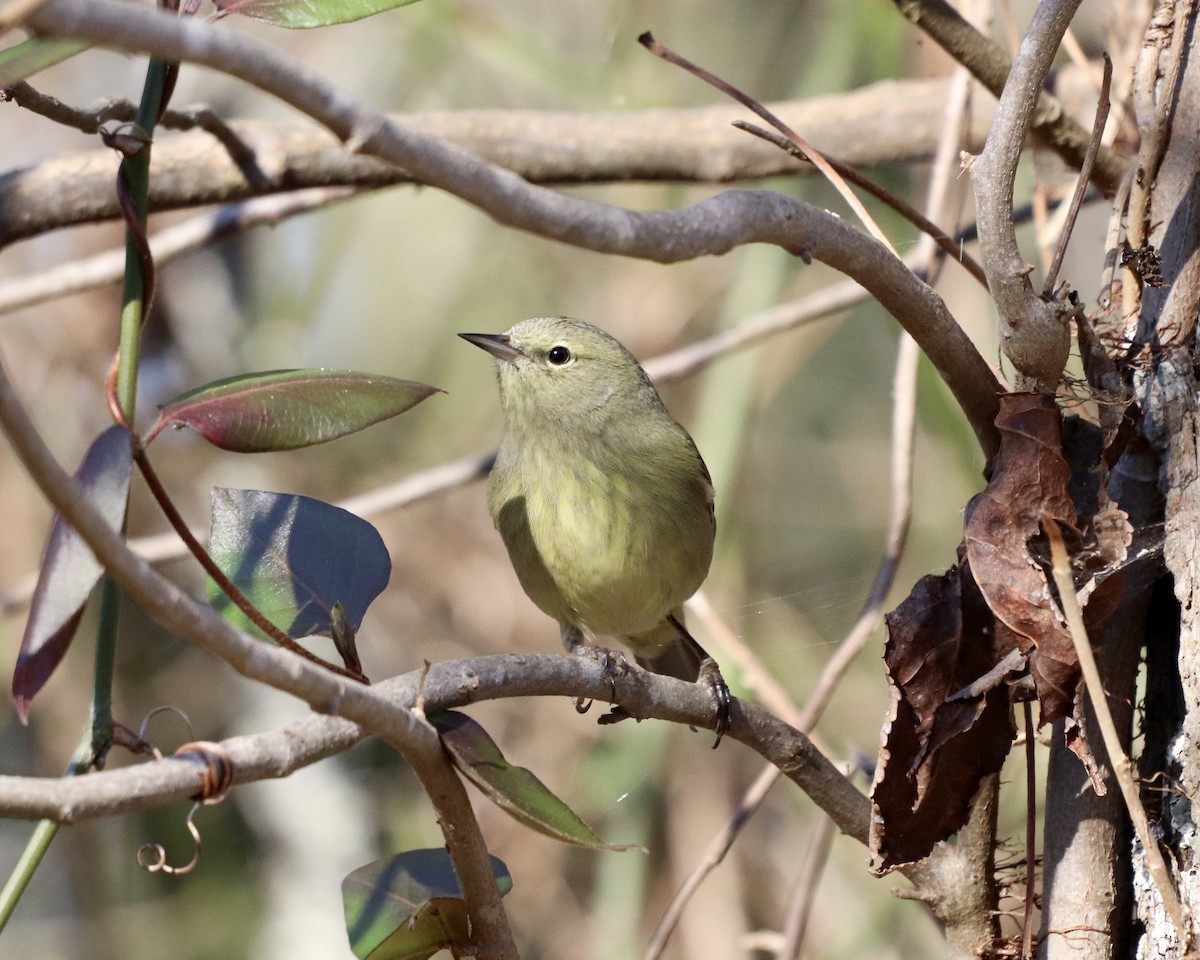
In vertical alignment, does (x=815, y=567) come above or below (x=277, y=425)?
above

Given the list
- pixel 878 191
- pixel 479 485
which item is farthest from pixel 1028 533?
pixel 479 485

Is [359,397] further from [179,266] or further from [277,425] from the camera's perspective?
[179,266]

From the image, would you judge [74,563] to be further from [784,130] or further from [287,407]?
[784,130]

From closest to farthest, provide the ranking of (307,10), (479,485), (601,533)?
(307,10) < (601,533) < (479,485)

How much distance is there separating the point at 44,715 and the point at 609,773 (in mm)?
1985

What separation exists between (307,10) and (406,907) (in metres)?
1.03

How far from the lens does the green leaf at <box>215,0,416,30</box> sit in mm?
1396

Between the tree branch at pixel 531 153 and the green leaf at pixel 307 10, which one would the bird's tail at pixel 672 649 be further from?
the green leaf at pixel 307 10

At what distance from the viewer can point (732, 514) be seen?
14.7 feet

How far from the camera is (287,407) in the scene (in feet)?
4.42

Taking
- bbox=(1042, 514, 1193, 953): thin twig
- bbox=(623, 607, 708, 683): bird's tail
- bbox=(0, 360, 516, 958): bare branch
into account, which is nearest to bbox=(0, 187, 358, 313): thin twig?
bbox=(623, 607, 708, 683): bird's tail

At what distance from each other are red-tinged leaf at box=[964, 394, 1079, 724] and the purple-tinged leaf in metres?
0.72

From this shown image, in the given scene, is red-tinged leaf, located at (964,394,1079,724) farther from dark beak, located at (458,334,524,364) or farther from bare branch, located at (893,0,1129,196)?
dark beak, located at (458,334,524,364)

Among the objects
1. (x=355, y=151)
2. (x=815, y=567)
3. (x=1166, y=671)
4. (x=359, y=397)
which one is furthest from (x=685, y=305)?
(x=355, y=151)
